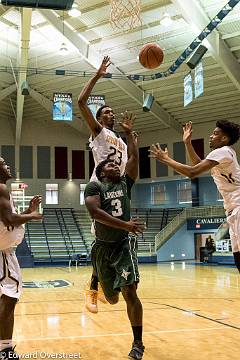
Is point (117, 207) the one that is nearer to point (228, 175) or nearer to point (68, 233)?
point (228, 175)

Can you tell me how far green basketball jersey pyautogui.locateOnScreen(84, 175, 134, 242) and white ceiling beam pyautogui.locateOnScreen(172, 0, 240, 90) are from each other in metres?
12.6

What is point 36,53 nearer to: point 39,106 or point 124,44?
point 124,44

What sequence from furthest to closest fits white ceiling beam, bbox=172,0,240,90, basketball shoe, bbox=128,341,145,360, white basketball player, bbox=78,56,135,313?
white ceiling beam, bbox=172,0,240,90 < white basketball player, bbox=78,56,135,313 < basketball shoe, bbox=128,341,145,360

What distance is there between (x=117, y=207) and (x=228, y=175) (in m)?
1.10

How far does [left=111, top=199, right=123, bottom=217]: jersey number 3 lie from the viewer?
184 inches

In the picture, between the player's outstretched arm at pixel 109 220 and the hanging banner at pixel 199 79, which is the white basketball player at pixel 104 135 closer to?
the player's outstretched arm at pixel 109 220

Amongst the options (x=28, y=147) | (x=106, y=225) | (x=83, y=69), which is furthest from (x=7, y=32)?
(x=106, y=225)

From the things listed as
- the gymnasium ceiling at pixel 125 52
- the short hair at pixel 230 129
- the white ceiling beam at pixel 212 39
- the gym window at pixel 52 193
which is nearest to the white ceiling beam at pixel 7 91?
the gymnasium ceiling at pixel 125 52

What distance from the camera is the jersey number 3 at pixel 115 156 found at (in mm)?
5188

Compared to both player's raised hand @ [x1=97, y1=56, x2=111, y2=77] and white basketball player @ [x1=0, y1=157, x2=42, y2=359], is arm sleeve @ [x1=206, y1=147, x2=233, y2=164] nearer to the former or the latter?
player's raised hand @ [x1=97, y1=56, x2=111, y2=77]

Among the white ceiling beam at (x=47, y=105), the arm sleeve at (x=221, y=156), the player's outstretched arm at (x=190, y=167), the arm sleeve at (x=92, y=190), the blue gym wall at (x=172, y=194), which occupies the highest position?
the white ceiling beam at (x=47, y=105)

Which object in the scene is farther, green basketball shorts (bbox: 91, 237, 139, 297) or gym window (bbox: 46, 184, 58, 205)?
gym window (bbox: 46, 184, 58, 205)

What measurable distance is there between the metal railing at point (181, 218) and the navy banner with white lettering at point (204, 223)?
318 mm

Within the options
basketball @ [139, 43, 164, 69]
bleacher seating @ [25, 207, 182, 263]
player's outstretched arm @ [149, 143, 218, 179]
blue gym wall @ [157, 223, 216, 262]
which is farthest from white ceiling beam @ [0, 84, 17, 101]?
player's outstretched arm @ [149, 143, 218, 179]
